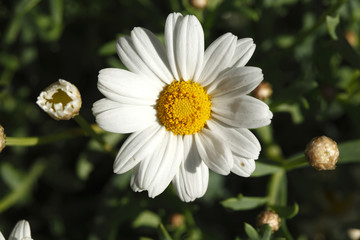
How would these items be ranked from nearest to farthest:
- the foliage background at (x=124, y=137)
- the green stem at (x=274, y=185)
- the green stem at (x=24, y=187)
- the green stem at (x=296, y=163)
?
the green stem at (x=296, y=163)
the green stem at (x=274, y=185)
the foliage background at (x=124, y=137)
the green stem at (x=24, y=187)

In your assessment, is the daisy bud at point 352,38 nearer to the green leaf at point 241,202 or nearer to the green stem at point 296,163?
the green stem at point 296,163

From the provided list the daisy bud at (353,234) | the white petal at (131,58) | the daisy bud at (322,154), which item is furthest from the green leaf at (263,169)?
the daisy bud at (353,234)

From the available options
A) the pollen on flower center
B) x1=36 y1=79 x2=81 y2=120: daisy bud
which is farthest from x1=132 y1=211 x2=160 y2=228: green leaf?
x1=36 y1=79 x2=81 y2=120: daisy bud

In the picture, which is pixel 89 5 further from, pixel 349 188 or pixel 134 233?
pixel 349 188

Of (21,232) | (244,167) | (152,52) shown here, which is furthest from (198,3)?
(21,232)

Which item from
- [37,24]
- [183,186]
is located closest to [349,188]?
[183,186]

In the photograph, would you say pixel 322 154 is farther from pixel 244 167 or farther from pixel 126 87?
pixel 126 87
